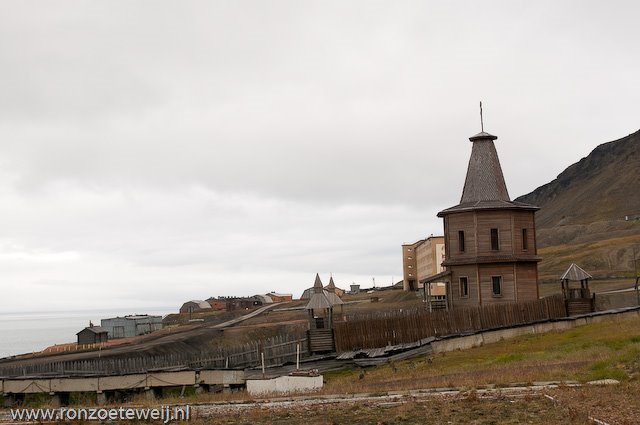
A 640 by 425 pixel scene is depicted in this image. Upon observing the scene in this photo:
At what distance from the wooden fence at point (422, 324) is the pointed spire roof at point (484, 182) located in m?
7.58

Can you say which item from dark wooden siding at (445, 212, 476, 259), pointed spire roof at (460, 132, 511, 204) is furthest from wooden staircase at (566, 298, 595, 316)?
pointed spire roof at (460, 132, 511, 204)

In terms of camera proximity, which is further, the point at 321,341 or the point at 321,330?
the point at 321,330

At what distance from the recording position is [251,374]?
3703 cm

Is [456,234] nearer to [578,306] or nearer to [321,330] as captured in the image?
[578,306]

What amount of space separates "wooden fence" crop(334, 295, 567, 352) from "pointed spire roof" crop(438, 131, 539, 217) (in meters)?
7.58

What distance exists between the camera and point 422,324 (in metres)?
41.8

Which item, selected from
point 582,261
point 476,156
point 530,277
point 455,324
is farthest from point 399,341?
point 582,261

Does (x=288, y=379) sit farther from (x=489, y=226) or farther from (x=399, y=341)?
(x=489, y=226)

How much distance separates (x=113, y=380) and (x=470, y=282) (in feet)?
75.1

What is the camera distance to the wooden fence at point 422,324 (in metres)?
41.8

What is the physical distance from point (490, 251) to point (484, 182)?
189 inches

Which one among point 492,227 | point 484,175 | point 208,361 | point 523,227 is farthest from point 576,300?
point 208,361

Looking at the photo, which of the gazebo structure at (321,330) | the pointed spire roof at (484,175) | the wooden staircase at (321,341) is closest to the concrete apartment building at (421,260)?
the pointed spire roof at (484,175)

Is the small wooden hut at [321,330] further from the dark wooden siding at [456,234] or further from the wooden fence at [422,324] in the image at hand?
the dark wooden siding at [456,234]
